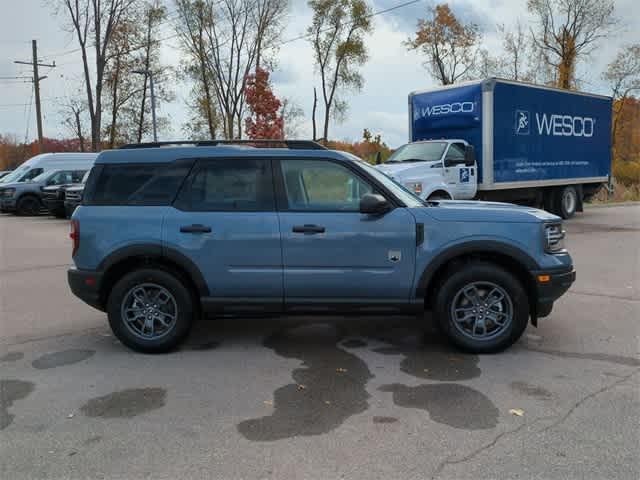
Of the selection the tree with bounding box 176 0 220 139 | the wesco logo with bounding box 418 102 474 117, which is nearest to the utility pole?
the tree with bounding box 176 0 220 139

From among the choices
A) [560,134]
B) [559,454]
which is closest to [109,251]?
[559,454]

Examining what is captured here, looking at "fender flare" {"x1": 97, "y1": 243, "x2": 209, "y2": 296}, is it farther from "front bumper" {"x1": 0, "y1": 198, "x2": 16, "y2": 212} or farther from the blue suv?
"front bumper" {"x1": 0, "y1": 198, "x2": 16, "y2": 212}

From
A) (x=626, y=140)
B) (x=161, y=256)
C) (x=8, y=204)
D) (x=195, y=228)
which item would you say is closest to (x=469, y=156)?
(x=195, y=228)

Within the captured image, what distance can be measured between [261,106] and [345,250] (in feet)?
115

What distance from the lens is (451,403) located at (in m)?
4.01

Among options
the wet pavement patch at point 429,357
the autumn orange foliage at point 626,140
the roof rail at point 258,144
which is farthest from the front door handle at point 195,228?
the autumn orange foliage at point 626,140

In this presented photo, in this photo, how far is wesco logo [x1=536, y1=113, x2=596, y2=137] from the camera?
14898mm

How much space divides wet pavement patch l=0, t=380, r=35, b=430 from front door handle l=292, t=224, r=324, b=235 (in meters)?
2.40

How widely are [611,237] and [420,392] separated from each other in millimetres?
10520

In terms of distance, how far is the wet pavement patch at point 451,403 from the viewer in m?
3.72

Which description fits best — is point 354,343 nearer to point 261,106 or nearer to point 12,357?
point 12,357

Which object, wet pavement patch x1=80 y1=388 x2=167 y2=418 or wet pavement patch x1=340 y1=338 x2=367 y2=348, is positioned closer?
wet pavement patch x1=80 y1=388 x2=167 y2=418

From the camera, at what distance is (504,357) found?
5.01m

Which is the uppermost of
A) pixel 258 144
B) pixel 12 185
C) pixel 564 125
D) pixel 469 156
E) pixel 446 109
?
pixel 446 109
